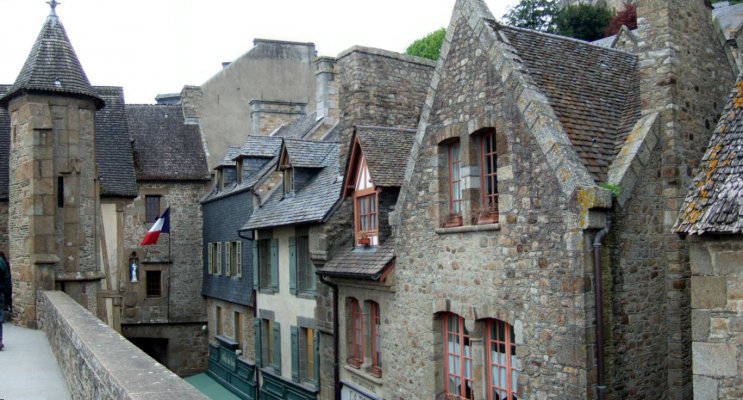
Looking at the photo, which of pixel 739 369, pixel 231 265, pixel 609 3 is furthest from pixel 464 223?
pixel 609 3

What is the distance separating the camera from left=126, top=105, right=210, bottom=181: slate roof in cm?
3042

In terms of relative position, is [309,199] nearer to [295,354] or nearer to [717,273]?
[295,354]

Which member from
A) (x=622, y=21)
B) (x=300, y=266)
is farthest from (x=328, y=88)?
(x=622, y=21)

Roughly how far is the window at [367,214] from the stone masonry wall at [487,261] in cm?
194

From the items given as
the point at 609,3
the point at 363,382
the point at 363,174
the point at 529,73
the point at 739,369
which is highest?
the point at 609,3

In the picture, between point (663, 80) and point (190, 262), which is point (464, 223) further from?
point (190, 262)

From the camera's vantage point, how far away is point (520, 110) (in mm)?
10766

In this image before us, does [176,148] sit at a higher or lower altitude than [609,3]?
lower

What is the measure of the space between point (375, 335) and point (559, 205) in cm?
647

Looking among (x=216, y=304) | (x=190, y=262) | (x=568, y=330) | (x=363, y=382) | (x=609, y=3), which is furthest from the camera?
(x=609, y=3)

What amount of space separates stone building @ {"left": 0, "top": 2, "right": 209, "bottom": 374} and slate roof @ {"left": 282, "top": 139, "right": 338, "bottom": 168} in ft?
18.5

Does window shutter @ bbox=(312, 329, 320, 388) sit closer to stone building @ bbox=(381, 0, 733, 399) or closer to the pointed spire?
stone building @ bbox=(381, 0, 733, 399)

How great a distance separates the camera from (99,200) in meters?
22.4

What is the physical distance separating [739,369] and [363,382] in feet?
28.2
